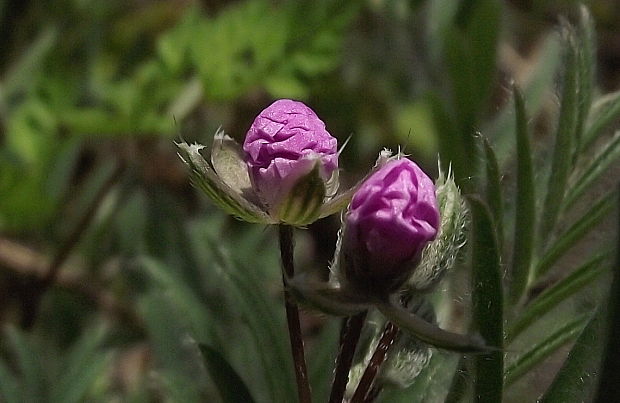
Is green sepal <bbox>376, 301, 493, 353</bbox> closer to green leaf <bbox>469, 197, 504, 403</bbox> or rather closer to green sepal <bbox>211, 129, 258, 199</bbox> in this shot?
green leaf <bbox>469, 197, 504, 403</bbox>

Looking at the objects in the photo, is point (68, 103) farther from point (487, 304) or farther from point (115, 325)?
point (487, 304)

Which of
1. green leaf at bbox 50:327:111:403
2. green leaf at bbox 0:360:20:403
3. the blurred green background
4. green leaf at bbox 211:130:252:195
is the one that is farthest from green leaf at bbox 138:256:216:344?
green leaf at bbox 211:130:252:195

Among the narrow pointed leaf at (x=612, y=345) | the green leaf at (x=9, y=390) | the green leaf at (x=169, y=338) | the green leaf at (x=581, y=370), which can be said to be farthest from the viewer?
the green leaf at (x=169, y=338)

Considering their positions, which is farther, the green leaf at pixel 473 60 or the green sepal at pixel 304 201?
the green leaf at pixel 473 60

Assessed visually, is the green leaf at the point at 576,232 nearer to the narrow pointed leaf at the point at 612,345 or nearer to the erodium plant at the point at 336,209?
the erodium plant at the point at 336,209

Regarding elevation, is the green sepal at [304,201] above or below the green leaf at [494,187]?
above

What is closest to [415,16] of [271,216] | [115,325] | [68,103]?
[68,103]

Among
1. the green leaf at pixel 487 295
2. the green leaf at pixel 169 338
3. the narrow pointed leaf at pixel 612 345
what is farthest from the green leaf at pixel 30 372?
the narrow pointed leaf at pixel 612 345
